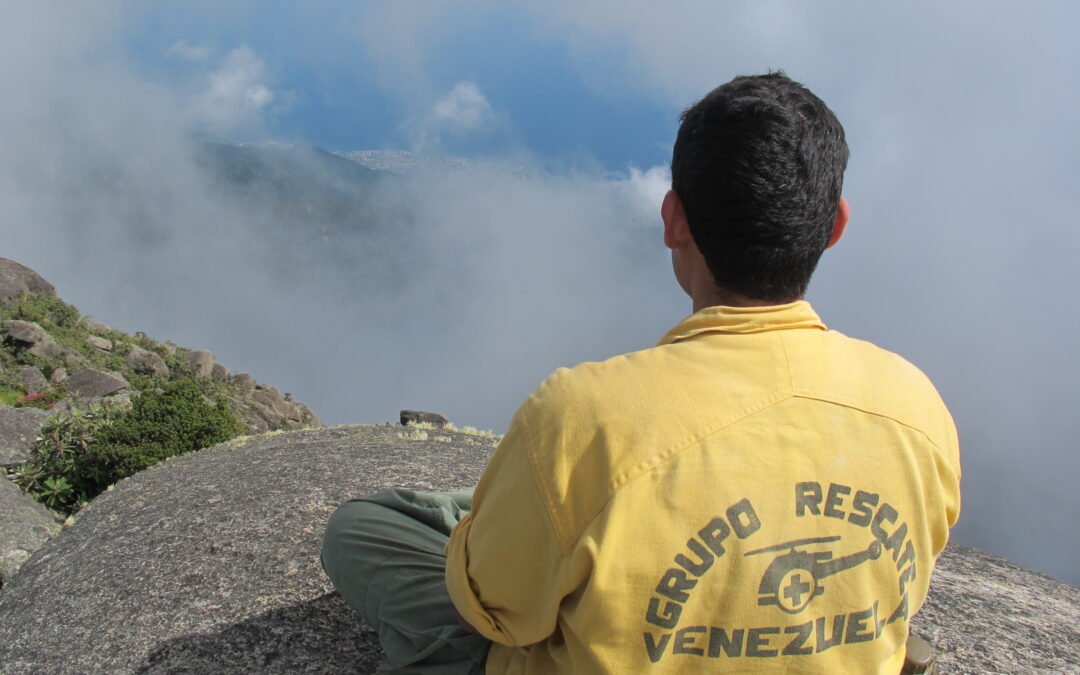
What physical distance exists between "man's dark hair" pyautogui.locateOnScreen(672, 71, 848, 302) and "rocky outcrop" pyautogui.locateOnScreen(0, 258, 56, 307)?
53646 mm

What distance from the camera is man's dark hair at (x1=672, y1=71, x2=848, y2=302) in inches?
98.8

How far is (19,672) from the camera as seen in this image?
5.38 meters

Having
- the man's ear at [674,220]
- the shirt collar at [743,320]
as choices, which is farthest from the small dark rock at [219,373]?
the shirt collar at [743,320]

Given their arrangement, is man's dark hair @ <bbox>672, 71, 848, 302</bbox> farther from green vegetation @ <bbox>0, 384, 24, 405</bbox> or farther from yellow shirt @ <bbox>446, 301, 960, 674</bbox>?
green vegetation @ <bbox>0, 384, 24, 405</bbox>

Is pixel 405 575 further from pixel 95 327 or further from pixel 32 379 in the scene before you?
pixel 95 327

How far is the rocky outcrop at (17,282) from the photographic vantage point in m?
48.6

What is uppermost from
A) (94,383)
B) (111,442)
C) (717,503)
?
(94,383)

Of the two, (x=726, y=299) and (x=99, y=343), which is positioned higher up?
(x=99, y=343)

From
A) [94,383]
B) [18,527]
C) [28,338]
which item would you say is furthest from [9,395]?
[18,527]

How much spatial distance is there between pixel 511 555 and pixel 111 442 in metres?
11.5

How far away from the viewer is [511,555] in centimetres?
255

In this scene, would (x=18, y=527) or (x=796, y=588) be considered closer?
(x=796, y=588)

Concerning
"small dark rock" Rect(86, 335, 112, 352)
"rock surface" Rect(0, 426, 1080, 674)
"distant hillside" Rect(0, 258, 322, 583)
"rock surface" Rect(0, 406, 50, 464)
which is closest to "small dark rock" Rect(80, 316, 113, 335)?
"small dark rock" Rect(86, 335, 112, 352)

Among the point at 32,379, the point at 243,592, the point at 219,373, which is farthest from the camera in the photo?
the point at 219,373
